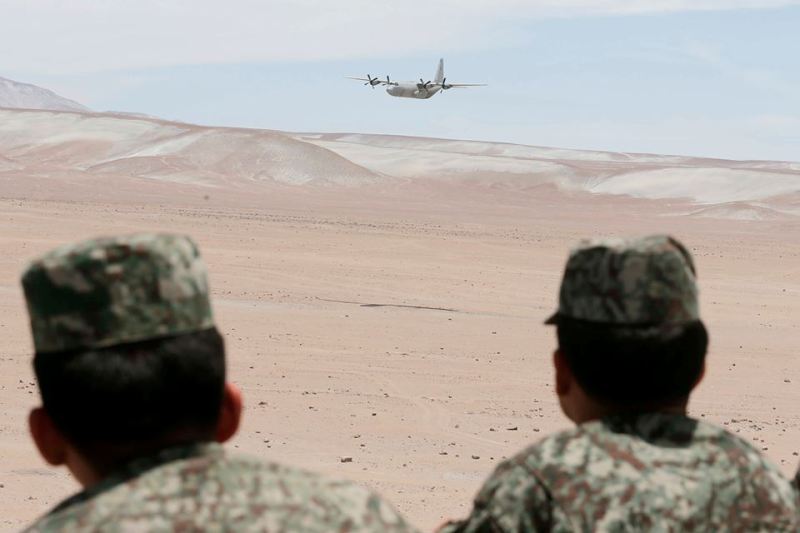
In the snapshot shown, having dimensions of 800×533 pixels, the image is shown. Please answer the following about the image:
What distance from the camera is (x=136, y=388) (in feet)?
6.76

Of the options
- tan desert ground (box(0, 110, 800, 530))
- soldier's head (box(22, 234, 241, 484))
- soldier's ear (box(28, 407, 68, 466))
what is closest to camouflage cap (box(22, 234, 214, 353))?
soldier's head (box(22, 234, 241, 484))

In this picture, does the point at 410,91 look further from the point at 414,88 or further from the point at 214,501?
the point at 214,501

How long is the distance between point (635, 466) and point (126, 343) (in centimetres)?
105

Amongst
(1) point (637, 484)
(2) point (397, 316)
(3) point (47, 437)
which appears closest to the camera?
(3) point (47, 437)

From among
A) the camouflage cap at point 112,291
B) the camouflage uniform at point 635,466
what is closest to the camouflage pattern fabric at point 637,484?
the camouflage uniform at point 635,466

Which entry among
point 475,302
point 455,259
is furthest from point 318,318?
point 455,259

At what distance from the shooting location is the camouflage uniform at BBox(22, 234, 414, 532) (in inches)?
79.0

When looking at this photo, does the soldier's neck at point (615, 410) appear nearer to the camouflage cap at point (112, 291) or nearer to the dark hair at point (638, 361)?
the dark hair at point (638, 361)

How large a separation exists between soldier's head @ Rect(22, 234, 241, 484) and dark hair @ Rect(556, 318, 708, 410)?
2.96 ft

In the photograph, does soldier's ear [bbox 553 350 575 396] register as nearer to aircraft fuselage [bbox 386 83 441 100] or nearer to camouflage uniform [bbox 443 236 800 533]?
camouflage uniform [bbox 443 236 800 533]

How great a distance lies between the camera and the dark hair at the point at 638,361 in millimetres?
2781

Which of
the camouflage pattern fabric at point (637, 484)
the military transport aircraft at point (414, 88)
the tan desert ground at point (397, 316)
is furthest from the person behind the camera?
the military transport aircraft at point (414, 88)

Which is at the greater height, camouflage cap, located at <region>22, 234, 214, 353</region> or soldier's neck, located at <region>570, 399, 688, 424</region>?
camouflage cap, located at <region>22, 234, 214, 353</region>

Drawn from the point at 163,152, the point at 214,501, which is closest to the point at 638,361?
the point at 214,501
